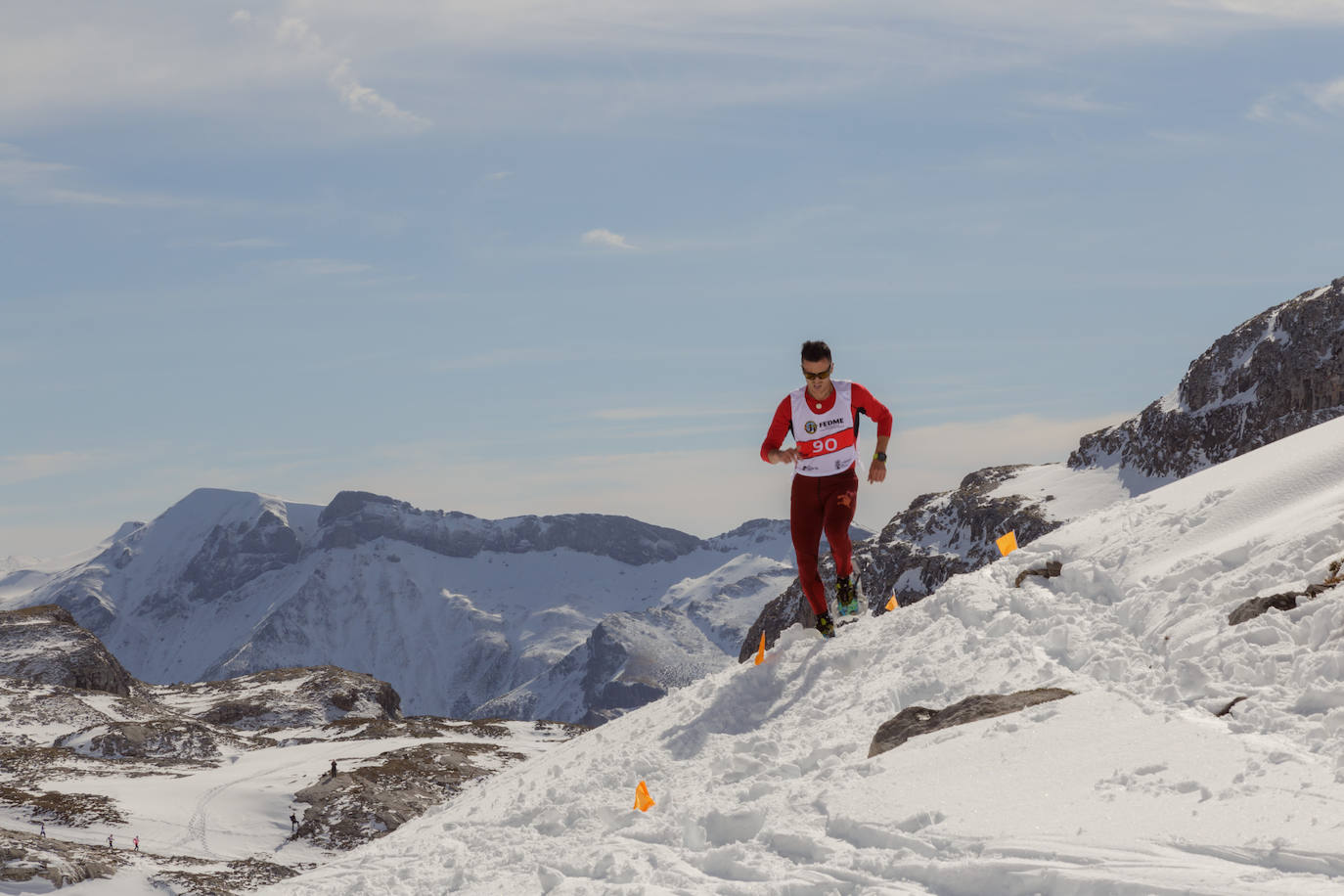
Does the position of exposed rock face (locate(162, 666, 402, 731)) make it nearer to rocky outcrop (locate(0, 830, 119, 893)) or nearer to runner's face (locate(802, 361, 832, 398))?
rocky outcrop (locate(0, 830, 119, 893))

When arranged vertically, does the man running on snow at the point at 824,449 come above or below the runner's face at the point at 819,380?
below

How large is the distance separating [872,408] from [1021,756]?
6020 millimetres

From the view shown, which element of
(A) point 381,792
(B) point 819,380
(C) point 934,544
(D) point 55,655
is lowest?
(A) point 381,792

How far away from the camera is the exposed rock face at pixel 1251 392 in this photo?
142 meters

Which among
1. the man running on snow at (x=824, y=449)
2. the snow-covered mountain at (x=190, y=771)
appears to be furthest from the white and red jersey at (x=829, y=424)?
the snow-covered mountain at (x=190, y=771)

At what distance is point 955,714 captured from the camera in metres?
9.55

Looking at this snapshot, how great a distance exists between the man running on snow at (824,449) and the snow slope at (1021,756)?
1.47 metres

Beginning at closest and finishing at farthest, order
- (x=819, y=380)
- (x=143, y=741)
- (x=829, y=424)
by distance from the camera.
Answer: (x=819, y=380) → (x=829, y=424) → (x=143, y=741)

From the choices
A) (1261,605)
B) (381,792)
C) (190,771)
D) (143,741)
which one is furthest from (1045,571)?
(143,741)

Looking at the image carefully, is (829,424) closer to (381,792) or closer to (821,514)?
(821,514)

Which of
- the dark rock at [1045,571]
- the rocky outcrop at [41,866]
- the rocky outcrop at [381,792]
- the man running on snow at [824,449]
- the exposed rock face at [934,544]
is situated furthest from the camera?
the exposed rock face at [934,544]

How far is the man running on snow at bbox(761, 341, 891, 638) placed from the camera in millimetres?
13312

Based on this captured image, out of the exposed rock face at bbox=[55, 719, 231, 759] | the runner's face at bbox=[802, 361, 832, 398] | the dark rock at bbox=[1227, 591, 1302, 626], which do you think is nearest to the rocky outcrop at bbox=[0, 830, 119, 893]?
the runner's face at bbox=[802, 361, 832, 398]

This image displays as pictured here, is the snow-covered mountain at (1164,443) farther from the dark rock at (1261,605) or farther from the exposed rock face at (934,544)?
the dark rock at (1261,605)
